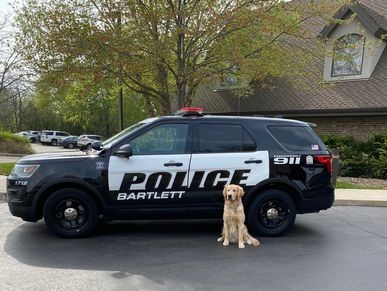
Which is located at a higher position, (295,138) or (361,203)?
(295,138)

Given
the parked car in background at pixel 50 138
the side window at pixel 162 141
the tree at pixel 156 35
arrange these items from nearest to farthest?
the side window at pixel 162 141
the tree at pixel 156 35
the parked car in background at pixel 50 138

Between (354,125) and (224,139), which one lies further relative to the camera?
(354,125)

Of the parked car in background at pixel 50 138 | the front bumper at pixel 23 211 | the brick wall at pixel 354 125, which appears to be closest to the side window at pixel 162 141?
the front bumper at pixel 23 211

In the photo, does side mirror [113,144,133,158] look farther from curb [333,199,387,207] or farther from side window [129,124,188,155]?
curb [333,199,387,207]

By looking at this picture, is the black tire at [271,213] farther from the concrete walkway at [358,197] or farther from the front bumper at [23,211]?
the concrete walkway at [358,197]

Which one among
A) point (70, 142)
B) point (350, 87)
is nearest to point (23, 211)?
point (350, 87)

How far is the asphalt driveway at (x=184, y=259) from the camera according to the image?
168 inches

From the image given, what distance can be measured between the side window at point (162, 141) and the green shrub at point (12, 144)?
21.0 metres

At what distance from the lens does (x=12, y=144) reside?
79.4 ft

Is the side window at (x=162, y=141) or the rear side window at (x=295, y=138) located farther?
the rear side window at (x=295, y=138)

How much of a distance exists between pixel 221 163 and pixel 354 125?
35.8 ft

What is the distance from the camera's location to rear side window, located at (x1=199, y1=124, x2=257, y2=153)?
5.96 meters

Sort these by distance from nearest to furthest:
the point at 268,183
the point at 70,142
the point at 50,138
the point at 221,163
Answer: the point at 221,163 < the point at 268,183 < the point at 70,142 < the point at 50,138

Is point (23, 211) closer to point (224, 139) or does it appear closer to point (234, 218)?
point (234, 218)
